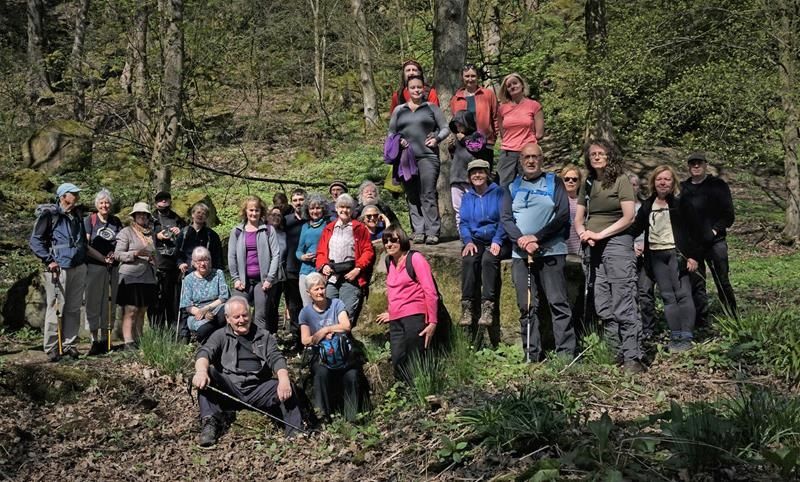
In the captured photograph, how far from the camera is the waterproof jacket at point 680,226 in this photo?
6723 millimetres

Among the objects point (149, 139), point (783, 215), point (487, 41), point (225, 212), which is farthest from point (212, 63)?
point (783, 215)

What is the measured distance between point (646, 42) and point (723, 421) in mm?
11931

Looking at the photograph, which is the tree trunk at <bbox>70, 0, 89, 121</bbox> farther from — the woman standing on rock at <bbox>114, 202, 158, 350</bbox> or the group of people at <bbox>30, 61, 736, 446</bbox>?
the group of people at <bbox>30, 61, 736, 446</bbox>

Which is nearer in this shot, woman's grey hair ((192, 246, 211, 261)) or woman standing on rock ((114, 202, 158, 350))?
woman's grey hair ((192, 246, 211, 261))

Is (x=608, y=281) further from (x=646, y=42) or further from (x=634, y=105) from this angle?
(x=634, y=105)

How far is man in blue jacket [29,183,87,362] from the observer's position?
7.60m

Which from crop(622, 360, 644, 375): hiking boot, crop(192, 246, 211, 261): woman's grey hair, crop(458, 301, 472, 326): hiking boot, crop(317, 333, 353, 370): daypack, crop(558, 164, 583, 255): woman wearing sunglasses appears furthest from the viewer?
crop(192, 246, 211, 261): woman's grey hair

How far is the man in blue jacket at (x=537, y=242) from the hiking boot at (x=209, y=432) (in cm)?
288

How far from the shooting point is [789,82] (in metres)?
13.9

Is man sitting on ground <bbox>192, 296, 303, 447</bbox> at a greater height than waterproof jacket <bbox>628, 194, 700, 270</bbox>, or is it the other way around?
waterproof jacket <bbox>628, 194, 700, 270</bbox>

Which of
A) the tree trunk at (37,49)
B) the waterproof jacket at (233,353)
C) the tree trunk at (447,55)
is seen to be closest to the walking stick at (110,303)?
the waterproof jacket at (233,353)

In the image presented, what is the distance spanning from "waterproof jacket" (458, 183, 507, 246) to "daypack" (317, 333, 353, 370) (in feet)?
5.03

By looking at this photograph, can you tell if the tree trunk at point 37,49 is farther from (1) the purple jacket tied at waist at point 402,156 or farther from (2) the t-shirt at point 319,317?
(2) the t-shirt at point 319,317

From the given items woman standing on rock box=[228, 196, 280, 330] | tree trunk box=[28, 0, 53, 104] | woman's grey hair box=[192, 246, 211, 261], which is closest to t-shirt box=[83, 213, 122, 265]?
woman's grey hair box=[192, 246, 211, 261]
